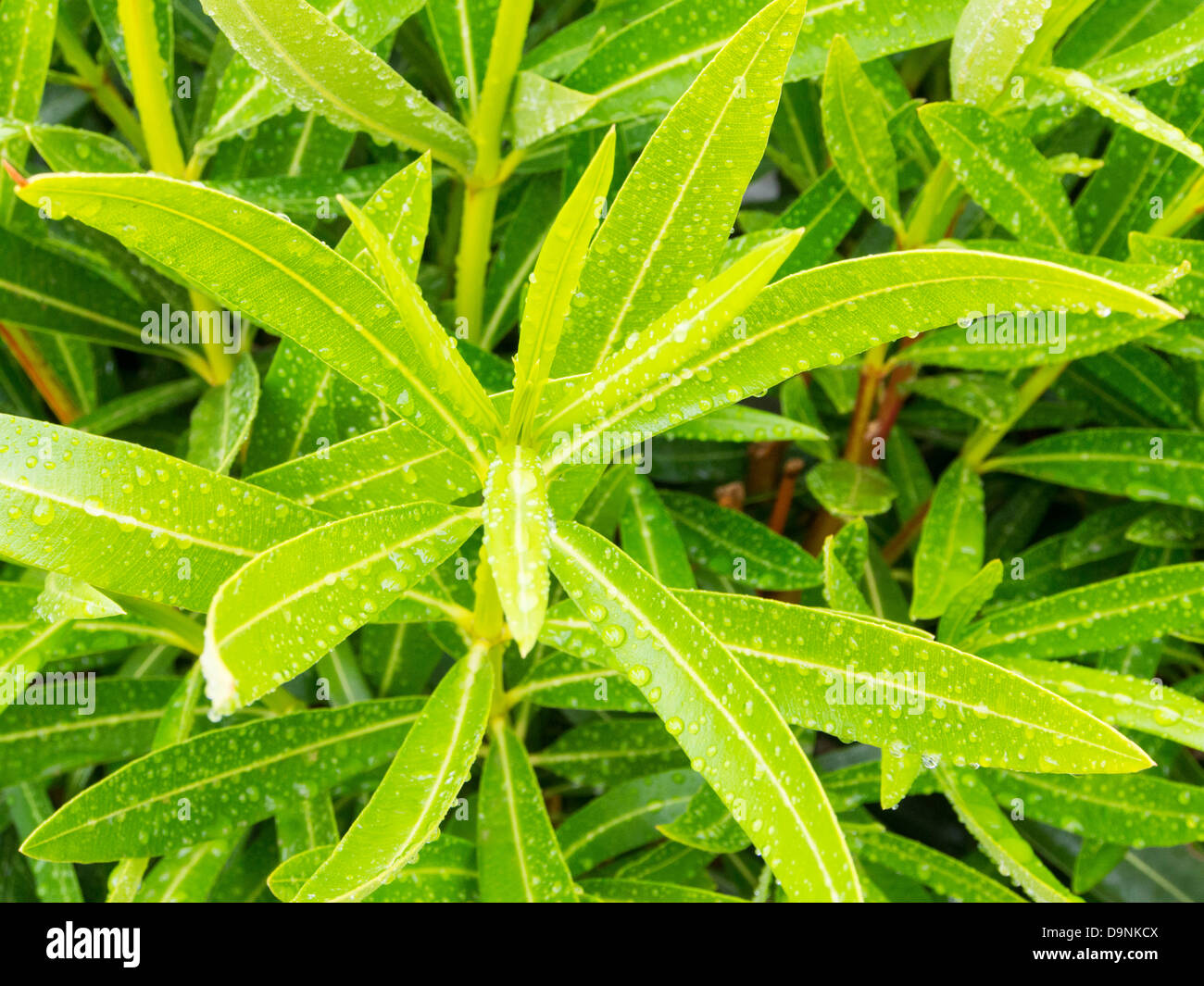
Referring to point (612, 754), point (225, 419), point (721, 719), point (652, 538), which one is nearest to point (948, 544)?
point (652, 538)

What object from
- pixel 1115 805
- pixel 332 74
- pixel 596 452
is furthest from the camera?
pixel 1115 805

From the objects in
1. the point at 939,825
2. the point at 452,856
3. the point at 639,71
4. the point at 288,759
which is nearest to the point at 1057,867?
the point at 939,825

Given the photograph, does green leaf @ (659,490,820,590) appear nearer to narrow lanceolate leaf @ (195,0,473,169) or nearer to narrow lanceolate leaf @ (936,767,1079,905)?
narrow lanceolate leaf @ (936,767,1079,905)

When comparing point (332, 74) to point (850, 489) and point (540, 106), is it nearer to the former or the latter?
point (540, 106)

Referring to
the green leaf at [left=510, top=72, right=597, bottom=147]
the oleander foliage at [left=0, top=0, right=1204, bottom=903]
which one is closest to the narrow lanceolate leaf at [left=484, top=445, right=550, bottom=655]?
the oleander foliage at [left=0, top=0, right=1204, bottom=903]

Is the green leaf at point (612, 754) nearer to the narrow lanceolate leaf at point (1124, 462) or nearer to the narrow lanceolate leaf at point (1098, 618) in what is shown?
the narrow lanceolate leaf at point (1098, 618)
